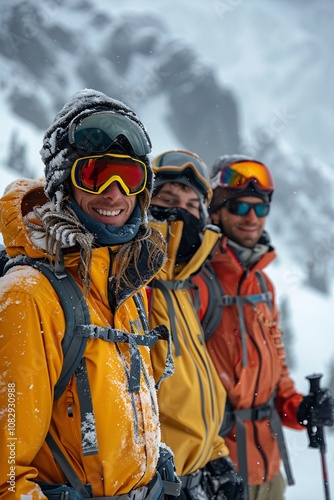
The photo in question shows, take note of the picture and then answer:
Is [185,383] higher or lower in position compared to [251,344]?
lower

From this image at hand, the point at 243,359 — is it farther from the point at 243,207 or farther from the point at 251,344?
the point at 243,207

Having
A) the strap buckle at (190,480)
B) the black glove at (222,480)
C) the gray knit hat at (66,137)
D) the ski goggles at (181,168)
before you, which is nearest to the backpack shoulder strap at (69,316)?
the gray knit hat at (66,137)

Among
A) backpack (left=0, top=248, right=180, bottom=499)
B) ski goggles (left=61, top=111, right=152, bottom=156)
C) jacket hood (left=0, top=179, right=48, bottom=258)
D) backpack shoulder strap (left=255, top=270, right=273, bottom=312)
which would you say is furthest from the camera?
backpack shoulder strap (left=255, top=270, right=273, bottom=312)

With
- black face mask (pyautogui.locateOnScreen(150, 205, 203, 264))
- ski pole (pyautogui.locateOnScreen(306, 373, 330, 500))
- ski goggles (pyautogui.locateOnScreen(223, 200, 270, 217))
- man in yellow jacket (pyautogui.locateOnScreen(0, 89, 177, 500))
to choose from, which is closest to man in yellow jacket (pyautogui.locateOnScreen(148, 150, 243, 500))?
black face mask (pyautogui.locateOnScreen(150, 205, 203, 264))

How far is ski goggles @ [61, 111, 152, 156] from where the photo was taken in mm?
2107

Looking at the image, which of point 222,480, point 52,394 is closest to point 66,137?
point 52,394

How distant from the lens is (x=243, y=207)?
4.32 metres

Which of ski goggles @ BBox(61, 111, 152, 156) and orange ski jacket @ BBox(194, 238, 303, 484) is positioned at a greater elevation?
ski goggles @ BBox(61, 111, 152, 156)

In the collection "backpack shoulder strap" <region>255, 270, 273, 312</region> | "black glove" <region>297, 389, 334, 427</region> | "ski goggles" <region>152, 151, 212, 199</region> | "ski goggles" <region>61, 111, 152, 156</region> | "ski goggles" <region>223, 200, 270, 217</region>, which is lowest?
"black glove" <region>297, 389, 334, 427</region>

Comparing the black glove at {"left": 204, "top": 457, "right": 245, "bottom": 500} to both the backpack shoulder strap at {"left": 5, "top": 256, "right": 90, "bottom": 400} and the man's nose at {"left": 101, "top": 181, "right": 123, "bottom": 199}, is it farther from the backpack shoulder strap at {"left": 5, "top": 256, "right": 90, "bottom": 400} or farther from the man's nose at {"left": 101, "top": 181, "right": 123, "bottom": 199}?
the man's nose at {"left": 101, "top": 181, "right": 123, "bottom": 199}

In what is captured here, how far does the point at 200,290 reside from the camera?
373cm

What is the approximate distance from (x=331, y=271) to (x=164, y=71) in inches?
2420

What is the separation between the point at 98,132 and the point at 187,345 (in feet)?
4.67

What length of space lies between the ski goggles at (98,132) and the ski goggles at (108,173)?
49 millimetres
